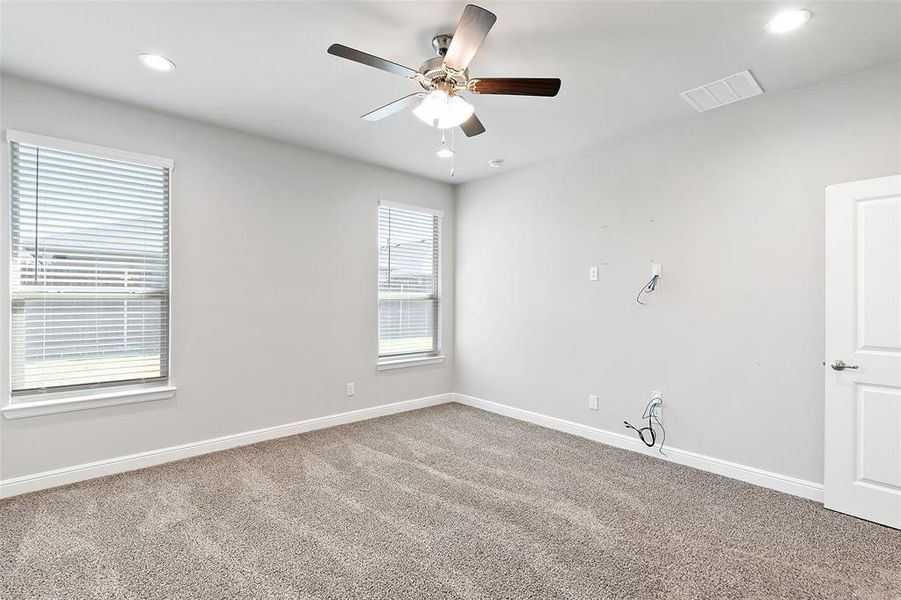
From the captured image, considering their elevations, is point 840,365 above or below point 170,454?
above

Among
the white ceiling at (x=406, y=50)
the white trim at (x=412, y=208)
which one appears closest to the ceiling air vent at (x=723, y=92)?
the white ceiling at (x=406, y=50)

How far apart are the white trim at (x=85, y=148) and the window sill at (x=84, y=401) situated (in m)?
1.67

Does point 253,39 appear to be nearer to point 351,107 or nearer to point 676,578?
point 351,107

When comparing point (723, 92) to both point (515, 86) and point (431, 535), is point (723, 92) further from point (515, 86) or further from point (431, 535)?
point (431, 535)

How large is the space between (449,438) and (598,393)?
1405mm

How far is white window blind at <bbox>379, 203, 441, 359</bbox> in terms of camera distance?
4.74 meters

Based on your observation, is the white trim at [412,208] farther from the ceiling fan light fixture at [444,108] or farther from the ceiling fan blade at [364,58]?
the ceiling fan blade at [364,58]

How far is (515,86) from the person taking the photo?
219 cm

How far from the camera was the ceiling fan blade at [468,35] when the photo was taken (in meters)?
1.76

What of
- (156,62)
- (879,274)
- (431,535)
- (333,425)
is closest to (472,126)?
(156,62)

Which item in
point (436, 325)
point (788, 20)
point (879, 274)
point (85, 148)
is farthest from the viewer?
point (436, 325)

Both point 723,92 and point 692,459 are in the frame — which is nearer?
point 723,92

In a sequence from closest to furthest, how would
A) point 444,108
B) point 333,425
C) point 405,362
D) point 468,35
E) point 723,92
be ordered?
1. point 468,35
2. point 444,108
3. point 723,92
4. point 333,425
5. point 405,362

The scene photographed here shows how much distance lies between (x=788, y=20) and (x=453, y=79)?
1.67 m
